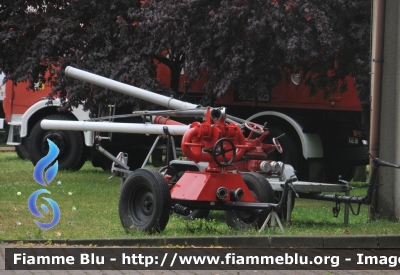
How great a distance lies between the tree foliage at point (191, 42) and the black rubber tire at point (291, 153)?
1150 mm

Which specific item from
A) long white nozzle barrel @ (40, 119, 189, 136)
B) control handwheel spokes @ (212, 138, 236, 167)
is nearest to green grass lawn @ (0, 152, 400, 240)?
control handwheel spokes @ (212, 138, 236, 167)

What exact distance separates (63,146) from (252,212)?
11388 mm

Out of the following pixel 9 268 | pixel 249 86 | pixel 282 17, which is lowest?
pixel 9 268

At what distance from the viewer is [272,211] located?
1066 cm

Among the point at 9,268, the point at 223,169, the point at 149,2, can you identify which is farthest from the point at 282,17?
the point at 9,268

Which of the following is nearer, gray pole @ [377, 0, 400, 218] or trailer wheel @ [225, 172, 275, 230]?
trailer wheel @ [225, 172, 275, 230]

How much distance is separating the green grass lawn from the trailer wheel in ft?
0.58

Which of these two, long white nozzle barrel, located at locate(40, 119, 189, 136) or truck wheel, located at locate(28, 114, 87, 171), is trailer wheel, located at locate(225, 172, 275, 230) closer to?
long white nozzle barrel, located at locate(40, 119, 189, 136)

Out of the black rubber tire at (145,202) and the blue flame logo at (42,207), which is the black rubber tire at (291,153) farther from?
the blue flame logo at (42,207)

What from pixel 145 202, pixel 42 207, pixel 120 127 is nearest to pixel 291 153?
pixel 120 127

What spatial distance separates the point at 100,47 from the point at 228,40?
296 cm

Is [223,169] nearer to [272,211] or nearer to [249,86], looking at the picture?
[272,211]

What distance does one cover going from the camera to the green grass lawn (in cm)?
1075

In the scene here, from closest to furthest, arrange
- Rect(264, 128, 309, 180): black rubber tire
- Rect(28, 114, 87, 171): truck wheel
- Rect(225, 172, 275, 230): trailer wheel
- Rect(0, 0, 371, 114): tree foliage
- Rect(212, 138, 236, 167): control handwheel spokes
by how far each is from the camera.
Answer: Rect(212, 138, 236, 167): control handwheel spokes → Rect(225, 172, 275, 230): trailer wheel → Rect(0, 0, 371, 114): tree foliage → Rect(264, 128, 309, 180): black rubber tire → Rect(28, 114, 87, 171): truck wheel
